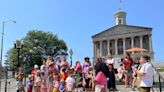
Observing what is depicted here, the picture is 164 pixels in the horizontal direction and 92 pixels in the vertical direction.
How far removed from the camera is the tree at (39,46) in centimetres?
7219

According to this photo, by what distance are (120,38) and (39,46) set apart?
21565 millimetres

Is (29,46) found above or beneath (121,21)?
beneath

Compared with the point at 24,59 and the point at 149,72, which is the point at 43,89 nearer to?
the point at 149,72

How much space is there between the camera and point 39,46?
76.0m

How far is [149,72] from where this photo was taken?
31.1ft

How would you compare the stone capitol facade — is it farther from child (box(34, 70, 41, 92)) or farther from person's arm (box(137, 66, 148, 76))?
→ person's arm (box(137, 66, 148, 76))

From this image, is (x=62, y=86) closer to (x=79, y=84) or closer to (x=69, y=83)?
(x=69, y=83)

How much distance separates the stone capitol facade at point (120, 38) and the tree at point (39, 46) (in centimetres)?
1027

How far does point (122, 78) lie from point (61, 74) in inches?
148

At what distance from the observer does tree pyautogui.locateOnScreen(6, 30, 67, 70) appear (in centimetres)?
7219

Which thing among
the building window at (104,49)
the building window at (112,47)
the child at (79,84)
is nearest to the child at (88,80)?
the child at (79,84)

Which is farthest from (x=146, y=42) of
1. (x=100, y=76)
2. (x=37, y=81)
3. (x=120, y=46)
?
(x=100, y=76)

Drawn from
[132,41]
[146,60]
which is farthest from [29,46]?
[146,60]

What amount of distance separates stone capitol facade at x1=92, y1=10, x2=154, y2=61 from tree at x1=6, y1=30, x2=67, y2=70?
10.3 meters
